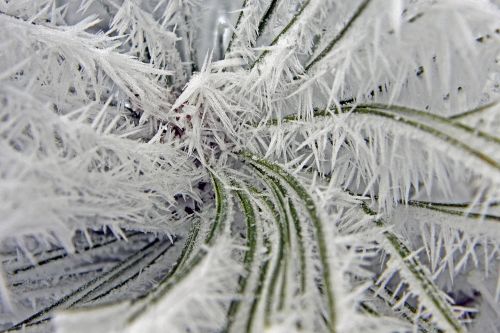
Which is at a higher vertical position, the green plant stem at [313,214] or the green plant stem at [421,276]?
the green plant stem at [313,214]

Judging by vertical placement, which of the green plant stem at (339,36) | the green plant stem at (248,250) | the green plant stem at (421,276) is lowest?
the green plant stem at (421,276)

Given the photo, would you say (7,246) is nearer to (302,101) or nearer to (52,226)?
(52,226)

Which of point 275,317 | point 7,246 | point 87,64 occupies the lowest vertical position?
point 275,317

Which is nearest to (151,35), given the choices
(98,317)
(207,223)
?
(207,223)

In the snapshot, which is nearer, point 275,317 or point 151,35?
point 275,317

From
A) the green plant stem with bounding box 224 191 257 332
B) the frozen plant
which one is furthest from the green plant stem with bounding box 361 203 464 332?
the green plant stem with bounding box 224 191 257 332

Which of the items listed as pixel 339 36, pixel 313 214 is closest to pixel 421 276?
pixel 313 214

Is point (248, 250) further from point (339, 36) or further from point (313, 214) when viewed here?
point (339, 36)

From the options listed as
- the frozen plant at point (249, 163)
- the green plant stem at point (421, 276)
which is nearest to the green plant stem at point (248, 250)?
the frozen plant at point (249, 163)

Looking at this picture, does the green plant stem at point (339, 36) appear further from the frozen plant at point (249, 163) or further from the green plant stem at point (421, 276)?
the green plant stem at point (421, 276)
